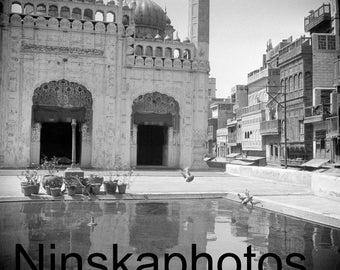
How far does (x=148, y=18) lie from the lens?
3391cm

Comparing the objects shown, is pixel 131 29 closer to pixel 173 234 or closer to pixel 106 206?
pixel 106 206

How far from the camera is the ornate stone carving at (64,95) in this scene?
2608 cm

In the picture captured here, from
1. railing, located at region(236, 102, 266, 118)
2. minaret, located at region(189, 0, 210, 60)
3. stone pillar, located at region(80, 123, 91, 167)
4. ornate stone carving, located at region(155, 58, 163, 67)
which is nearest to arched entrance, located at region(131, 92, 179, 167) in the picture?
ornate stone carving, located at region(155, 58, 163, 67)

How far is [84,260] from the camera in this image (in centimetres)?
567

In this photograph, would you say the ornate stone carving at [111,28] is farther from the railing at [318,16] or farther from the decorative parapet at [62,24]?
the railing at [318,16]

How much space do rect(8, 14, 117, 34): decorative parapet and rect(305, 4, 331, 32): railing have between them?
19.3 meters

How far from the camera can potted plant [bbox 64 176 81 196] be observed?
1227 centimetres

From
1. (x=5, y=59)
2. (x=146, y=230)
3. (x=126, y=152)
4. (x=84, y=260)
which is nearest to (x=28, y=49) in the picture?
(x=5, y=59)

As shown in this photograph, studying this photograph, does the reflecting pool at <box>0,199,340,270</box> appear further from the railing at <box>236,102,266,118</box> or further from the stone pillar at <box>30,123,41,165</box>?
the railing at <box>236,102,266,118</box>

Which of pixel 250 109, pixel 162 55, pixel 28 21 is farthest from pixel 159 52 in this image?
pixel 250 109

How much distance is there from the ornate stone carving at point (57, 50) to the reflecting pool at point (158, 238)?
54.5 ft

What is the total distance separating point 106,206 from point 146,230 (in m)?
3.39

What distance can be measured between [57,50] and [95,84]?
3190 millimetres

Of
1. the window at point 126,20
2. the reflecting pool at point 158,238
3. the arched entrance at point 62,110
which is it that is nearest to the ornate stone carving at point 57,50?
the arched entrance at point 62,110
